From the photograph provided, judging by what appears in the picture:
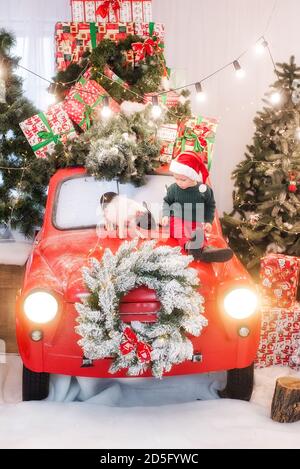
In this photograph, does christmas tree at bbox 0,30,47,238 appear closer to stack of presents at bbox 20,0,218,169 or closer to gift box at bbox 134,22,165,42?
stack of presents at bbox 20,0,218,169

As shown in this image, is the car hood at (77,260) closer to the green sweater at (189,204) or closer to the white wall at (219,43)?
the green sweater at (189,204)

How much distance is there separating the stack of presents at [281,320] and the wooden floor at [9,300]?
180 cm

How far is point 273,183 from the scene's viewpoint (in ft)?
15.9

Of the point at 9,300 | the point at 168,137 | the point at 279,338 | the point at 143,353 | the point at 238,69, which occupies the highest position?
the point at 238,69

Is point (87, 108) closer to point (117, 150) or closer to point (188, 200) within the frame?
A: point (117, 150)

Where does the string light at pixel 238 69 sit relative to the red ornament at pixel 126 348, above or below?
above

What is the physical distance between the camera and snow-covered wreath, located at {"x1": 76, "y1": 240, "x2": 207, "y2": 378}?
284 centimetres

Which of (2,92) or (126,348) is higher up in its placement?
(2,92)

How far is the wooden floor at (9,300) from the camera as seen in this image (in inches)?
166

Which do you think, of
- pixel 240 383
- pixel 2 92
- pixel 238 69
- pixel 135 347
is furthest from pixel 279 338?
pixel 2 92

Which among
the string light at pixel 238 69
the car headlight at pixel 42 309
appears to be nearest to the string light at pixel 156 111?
the string light at pixel 238 69

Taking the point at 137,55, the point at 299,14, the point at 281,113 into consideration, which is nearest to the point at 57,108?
the point at 137,55

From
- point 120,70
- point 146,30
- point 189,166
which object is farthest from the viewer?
point 146,30

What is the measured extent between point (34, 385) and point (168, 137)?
228 centimetres
